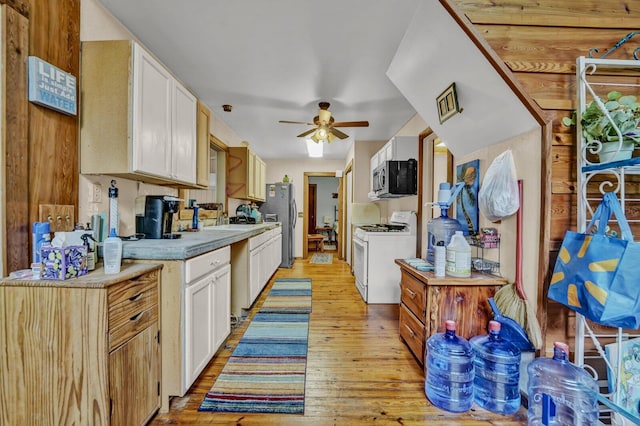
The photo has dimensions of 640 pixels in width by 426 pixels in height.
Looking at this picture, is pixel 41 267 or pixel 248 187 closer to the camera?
pixel 41 267

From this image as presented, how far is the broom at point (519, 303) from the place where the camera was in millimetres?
1469

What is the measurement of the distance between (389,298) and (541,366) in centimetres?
183

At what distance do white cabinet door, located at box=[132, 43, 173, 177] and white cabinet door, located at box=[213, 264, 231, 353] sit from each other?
2.76ft

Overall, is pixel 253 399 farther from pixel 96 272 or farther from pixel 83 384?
pixel 96 272

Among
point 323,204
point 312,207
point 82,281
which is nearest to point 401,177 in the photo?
point 82,281

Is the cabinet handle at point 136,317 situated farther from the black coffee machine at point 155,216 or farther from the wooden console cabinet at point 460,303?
the wooden console cabinet at point 460,303

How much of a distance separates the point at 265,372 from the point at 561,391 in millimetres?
1714

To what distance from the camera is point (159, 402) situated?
4.82 ft

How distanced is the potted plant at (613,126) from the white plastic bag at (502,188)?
348 millimetres

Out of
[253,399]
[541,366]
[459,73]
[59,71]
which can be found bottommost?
[253,399]

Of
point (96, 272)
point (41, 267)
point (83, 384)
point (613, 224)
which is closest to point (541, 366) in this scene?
point (613, 224)

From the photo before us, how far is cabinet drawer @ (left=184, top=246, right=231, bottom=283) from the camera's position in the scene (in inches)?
59.7

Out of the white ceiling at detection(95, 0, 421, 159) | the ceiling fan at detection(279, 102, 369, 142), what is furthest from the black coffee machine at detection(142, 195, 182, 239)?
the ceiling fan at detection(279, 102, 369, 142)

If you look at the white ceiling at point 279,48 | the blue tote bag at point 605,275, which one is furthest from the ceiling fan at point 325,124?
the blue tote bag at point 605,275
